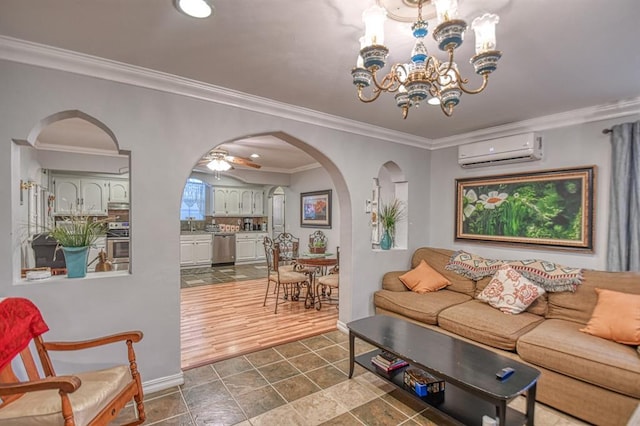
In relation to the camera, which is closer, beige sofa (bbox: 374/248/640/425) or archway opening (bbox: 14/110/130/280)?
beige sofa (bbox: 374/248/640/425)

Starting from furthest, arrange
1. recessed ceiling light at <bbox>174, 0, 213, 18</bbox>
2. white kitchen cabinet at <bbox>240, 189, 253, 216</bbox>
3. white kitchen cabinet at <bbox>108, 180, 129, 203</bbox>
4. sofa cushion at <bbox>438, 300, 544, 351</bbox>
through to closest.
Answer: white kitchen cabinet at <bbox>240, 189, 253, 216</bbox> → white kitchen cabinet at <bbox>108, 180, 129, 203</bbox> → sofa cushion at <bbox>438, 300, 544, 351</bbox> → recessed ceiling light at <bbox>174, 0, 213, 18</bbox>

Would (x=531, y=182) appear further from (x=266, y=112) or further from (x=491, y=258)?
(x=266, y=112)

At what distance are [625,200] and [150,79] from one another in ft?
14.2

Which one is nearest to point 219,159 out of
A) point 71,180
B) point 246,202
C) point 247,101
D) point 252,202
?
point 247,101

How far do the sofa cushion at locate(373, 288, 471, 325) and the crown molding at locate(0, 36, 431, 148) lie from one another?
208 cm

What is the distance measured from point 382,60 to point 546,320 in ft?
9.51

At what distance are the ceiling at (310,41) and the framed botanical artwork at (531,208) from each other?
2.84 ft

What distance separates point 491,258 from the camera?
3.88 m

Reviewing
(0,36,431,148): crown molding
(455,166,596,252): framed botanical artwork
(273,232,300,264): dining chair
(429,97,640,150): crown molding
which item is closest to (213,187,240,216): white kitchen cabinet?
(273,232,300,264): dining chair

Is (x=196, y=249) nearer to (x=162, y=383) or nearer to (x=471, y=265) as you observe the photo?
(x=162, y=383)

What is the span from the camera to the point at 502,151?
356cm

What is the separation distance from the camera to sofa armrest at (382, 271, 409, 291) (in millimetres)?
3857

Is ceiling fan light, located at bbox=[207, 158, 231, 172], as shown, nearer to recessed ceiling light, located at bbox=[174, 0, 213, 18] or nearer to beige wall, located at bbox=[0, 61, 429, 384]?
beige wall, located at bbox=[0, 61, 429, 384]

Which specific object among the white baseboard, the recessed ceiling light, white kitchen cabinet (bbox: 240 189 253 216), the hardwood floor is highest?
the recessed ceiling light
